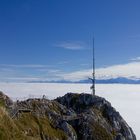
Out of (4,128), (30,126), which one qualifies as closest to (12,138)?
(4,128)

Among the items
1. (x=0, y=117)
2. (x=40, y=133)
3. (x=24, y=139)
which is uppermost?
(x=0, y=117)

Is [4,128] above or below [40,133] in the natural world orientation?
above

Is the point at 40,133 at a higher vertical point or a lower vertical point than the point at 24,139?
lower

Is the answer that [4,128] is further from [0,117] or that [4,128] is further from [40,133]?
[40,133]

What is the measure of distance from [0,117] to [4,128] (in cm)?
388

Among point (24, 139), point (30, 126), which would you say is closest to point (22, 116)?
point (30, 126)

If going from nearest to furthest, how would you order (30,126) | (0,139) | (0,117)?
(0,139), (0,117), (30,126)

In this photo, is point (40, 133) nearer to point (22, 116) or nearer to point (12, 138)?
point (22, 116)

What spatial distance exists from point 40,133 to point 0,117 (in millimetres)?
131042

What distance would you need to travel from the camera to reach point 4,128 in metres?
64.6

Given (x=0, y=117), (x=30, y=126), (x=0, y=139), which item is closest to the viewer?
(x=0, y=139)

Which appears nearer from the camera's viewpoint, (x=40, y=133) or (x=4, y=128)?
(x=4, y=128)

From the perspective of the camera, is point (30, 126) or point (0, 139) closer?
point (0, 139)

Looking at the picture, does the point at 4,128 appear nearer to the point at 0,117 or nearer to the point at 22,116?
the point at 0,117
